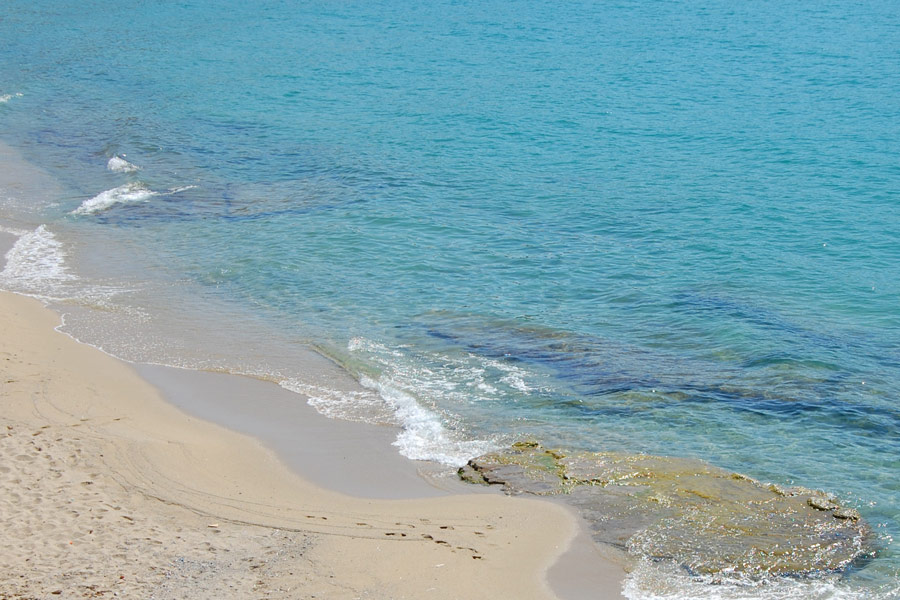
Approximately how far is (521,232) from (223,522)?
12.3 meters

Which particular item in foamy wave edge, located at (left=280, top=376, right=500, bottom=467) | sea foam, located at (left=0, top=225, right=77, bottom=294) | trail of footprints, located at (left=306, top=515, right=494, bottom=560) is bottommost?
sea foam, located at (left=0, top=225, right=77, bottom=294)

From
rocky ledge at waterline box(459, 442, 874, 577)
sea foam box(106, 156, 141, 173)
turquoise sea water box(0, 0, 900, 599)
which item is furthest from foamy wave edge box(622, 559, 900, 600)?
sea foam box(106, 156, 141, 173)

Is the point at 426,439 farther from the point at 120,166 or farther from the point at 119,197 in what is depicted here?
the point at 120,166

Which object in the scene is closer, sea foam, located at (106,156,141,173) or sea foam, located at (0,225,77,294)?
sea foam, located at (0,225,77,294)

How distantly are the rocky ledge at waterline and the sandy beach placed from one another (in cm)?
50

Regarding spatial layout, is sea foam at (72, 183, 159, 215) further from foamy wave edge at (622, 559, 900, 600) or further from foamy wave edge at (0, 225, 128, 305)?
foamy wave edge at (622, 559, 900, 600)

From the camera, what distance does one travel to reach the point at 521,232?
811 inches

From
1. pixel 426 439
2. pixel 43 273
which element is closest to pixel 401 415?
pixel 426 439

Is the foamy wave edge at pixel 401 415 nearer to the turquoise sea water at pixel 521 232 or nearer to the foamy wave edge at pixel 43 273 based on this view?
the turquoise sea water at pixel 521 232

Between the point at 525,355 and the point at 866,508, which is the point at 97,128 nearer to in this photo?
the point at 525,355

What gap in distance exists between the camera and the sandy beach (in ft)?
27.9

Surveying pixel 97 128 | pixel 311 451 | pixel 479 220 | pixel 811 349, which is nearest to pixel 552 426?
pixel 311 451

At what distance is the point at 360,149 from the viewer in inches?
1077

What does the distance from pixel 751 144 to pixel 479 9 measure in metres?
26.0
